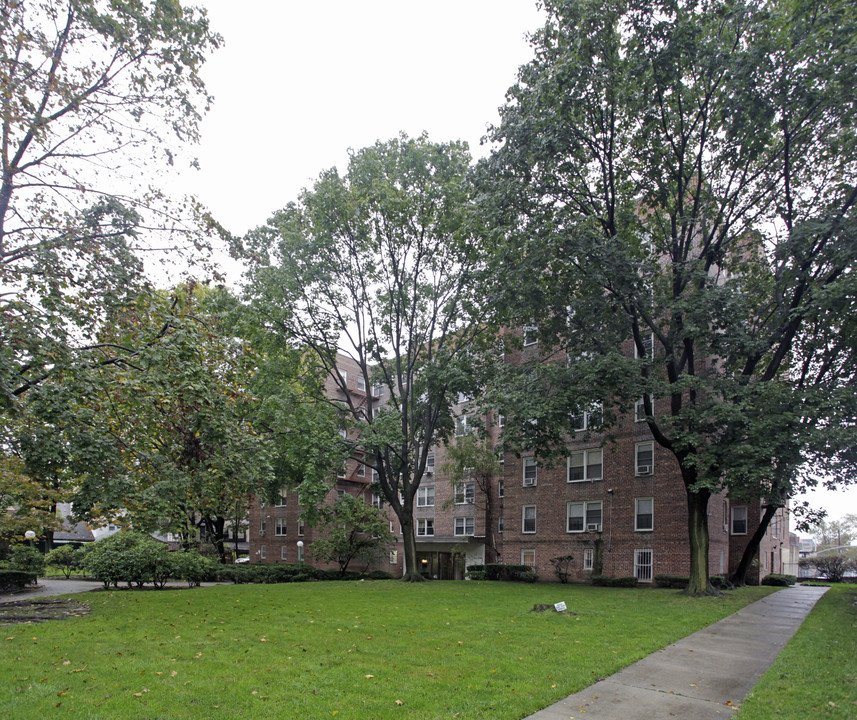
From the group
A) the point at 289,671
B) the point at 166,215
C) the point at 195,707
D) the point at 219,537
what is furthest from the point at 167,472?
the point at 219,537

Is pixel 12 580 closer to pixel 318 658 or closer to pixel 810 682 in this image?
pixel 318 658

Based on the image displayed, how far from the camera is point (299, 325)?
82.4ft

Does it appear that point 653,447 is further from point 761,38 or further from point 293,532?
point 293,532

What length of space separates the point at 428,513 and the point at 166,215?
111ft

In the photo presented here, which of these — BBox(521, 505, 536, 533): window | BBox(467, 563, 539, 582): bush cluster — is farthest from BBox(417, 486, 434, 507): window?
BBox(521, 505, 536, 533): window

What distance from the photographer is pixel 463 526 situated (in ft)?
131

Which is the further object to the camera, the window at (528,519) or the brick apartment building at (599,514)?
the window at (528,519)

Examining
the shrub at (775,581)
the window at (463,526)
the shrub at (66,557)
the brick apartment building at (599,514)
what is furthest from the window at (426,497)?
the shrub at (66,557)

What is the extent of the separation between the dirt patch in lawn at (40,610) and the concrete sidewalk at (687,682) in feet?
37.4

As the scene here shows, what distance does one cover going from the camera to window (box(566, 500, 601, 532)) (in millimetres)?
29728

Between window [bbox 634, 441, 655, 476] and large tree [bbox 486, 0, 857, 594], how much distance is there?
759 cm

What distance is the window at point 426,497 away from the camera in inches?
1684

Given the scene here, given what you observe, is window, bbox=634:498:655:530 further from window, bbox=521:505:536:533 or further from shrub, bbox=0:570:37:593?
shrub, bbox=0:570:37:593

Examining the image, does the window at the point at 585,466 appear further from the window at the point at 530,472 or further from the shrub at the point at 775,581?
the shrub at the point at 775,581
